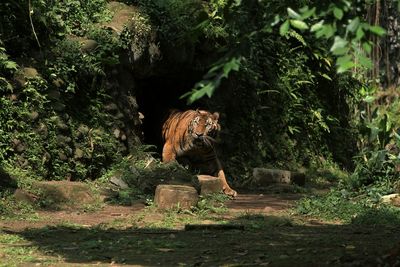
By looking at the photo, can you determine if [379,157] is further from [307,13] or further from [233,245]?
[307,13]

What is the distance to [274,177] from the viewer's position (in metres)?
12.0

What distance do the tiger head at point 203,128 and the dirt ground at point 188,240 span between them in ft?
8.95

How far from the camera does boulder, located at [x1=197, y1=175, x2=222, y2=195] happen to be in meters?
10.4

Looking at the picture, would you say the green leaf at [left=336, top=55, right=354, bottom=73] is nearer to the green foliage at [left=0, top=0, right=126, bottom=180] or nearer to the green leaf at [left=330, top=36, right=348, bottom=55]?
the green leaf at [left=330, top=36, right=348, bottom=55]

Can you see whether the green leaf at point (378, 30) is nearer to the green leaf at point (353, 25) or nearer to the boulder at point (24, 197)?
the green leaf at point (353, 25)

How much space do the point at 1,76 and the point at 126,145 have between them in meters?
2.74

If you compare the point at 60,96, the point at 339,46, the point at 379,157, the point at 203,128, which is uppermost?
the point at 339,46

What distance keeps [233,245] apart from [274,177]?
5595 mm

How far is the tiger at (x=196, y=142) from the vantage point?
11.9 m

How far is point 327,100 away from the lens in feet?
51.8

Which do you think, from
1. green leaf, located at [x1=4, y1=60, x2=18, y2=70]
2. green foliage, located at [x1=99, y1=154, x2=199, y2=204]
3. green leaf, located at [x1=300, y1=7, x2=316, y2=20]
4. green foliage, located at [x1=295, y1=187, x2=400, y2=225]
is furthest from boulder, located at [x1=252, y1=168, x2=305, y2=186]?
green leaf, located at [x1=300, y1=7, x2=316, y2=20]

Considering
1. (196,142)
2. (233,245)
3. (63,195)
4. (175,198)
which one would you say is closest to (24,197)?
(63,195)

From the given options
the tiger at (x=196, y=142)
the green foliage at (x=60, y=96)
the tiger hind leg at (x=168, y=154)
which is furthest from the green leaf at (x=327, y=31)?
the tiger hind leg at (x=168, y=154)

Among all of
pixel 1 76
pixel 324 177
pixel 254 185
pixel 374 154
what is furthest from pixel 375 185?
pixel 1 76
